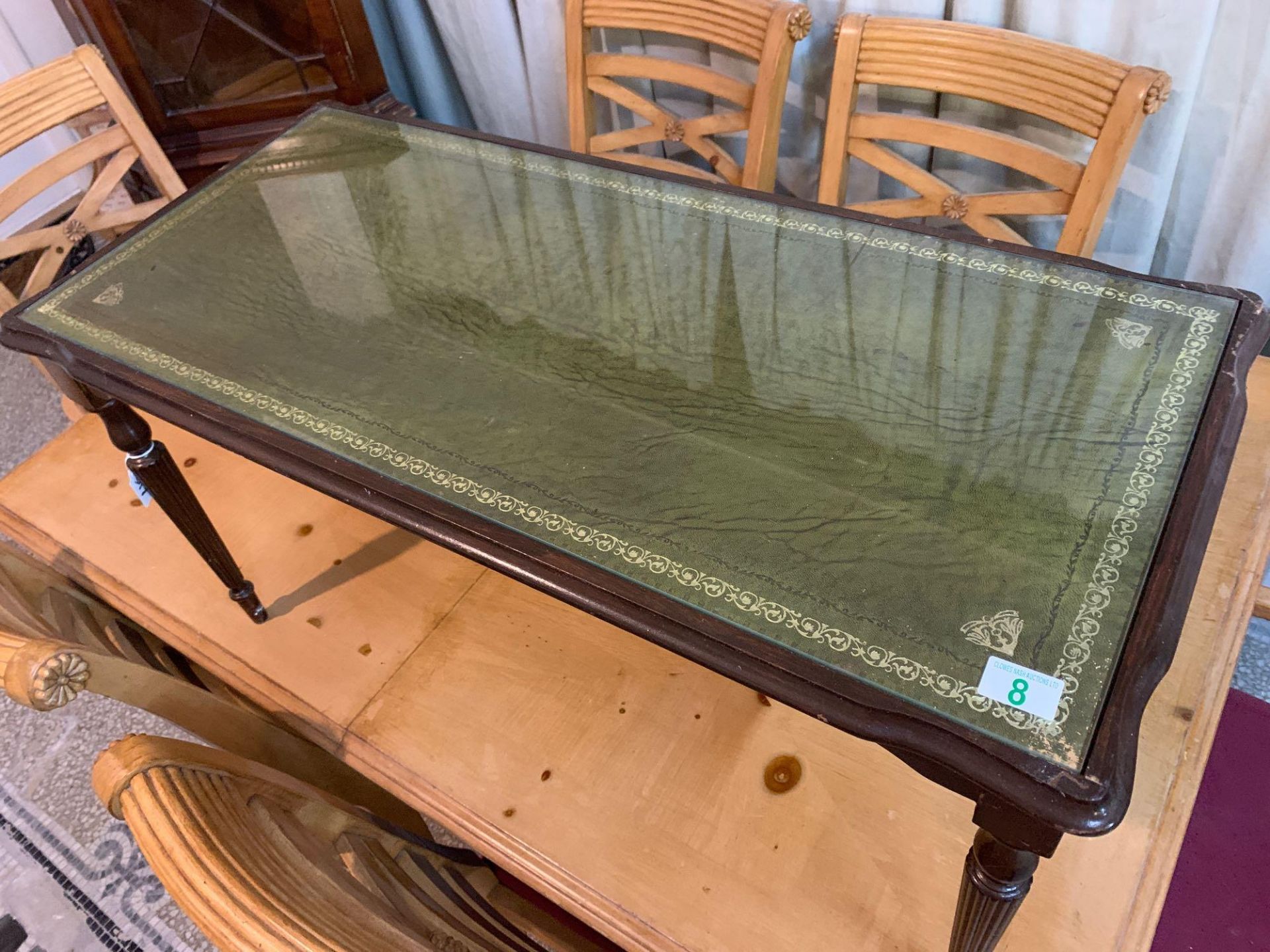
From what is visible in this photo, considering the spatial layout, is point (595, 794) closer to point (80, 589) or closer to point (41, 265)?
point (80, 589)

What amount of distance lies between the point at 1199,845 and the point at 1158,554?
577 mm

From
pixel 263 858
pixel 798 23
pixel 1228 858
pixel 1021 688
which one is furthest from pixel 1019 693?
pixel 798 23

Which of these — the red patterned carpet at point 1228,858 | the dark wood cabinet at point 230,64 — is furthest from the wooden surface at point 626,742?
the dark wood cabinet at point 230,64

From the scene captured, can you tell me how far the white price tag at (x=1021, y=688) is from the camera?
1.95 feet

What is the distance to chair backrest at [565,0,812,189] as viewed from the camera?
131 cm

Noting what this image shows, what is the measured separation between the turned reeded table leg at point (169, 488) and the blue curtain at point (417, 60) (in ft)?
4.07

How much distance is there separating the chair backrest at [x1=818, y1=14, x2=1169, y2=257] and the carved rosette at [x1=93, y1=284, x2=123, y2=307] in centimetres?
97

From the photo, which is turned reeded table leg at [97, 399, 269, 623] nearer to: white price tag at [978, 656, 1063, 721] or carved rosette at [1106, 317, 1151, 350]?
white price tag at [978, 656, 1063, 721]

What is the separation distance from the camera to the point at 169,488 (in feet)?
3.75

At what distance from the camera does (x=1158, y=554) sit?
0.67 meters

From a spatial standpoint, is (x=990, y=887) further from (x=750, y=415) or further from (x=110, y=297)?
(x=110, y=297)

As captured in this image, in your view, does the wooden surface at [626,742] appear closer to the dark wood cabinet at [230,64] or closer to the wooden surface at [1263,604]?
the wooden surface at [1263,604]

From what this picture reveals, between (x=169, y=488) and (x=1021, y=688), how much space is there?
103cm

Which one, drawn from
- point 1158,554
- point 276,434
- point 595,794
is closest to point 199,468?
point 276,434
